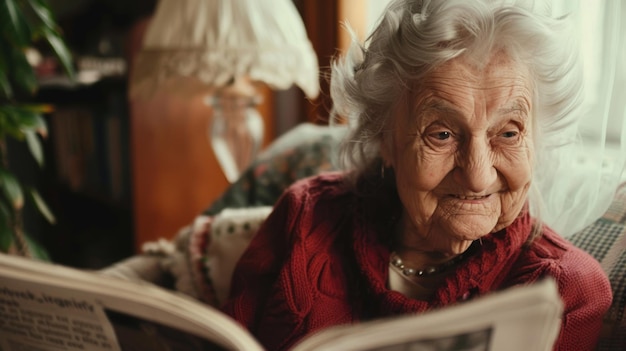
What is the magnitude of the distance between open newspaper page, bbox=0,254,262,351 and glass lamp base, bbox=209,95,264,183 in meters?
1.10

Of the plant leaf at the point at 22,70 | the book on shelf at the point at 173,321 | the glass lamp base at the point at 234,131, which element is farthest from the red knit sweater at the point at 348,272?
the glass lamp base at the point at 234,131

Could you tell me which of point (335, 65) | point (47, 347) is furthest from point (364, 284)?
point (47, 347)

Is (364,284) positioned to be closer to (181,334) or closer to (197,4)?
(181,334)

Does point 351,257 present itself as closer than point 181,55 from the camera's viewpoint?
Yes

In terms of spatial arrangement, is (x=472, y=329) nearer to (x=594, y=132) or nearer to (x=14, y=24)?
(x=594, y=132)

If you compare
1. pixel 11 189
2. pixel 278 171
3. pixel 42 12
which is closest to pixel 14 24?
pixel 42 12

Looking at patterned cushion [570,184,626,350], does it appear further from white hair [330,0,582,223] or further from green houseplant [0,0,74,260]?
green houseplant [0,0,74,260]

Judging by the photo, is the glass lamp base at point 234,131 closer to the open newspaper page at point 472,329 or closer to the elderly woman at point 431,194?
the elderly woman at point 431,194

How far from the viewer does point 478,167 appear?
727 mm

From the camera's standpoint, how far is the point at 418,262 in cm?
89

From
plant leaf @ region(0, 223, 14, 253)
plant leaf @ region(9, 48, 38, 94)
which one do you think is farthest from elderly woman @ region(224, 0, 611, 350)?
plant leaf @ region(9, 48, 38, 94)

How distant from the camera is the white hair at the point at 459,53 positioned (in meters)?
0.71

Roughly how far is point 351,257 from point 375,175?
14cm

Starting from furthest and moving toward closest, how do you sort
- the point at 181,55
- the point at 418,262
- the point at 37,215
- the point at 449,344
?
the point at 37,215
the point at 181,55
the point at 418,262
the point at 449,344
